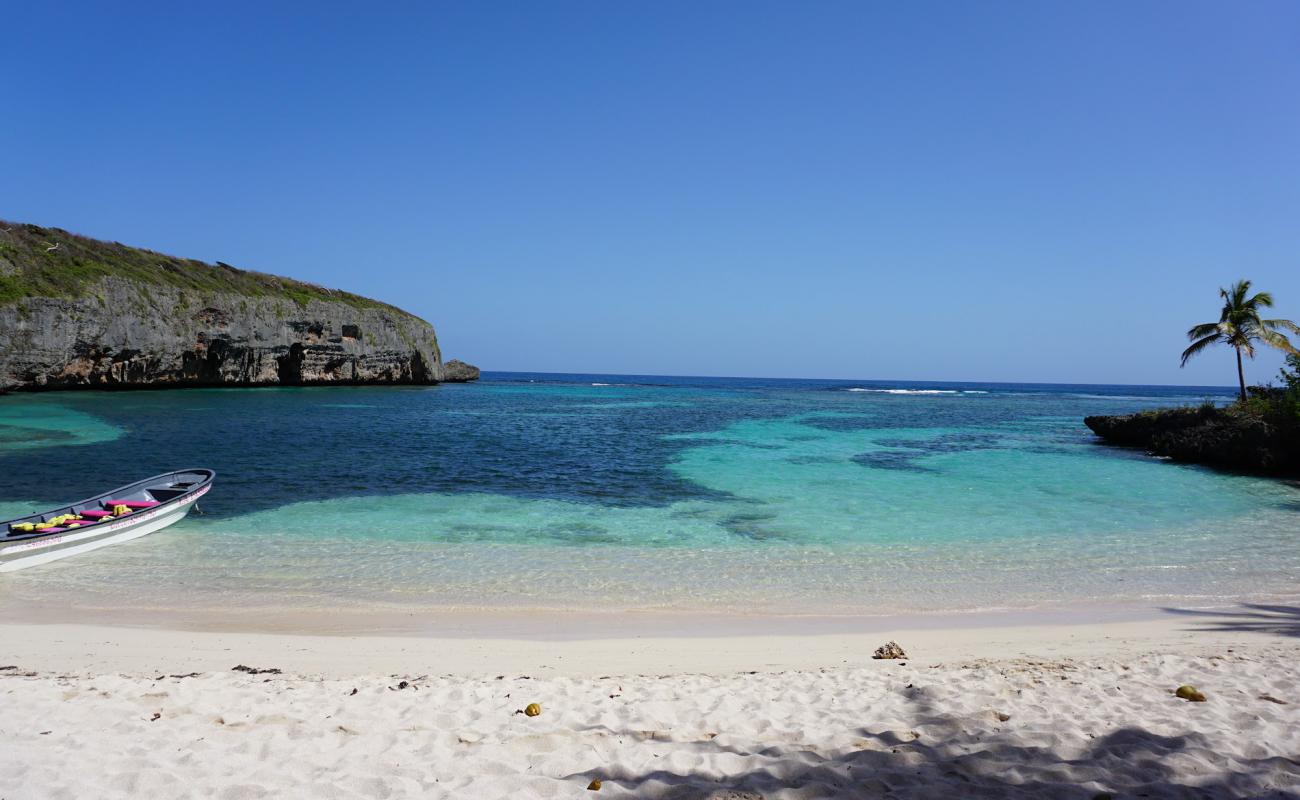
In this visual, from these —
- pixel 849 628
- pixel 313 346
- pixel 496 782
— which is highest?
pixel 313 346

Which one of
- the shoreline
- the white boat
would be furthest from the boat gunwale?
the shoreline

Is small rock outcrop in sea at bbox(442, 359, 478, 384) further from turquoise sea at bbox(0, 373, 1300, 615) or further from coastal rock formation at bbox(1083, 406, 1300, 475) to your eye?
coastal rock formation at bbox(1083, 406, 1300, 475)

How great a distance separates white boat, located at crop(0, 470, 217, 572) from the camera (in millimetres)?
10297

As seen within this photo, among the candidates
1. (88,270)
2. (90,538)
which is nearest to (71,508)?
A: (90,538)

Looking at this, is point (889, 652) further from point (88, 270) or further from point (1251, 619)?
point (88, 270)

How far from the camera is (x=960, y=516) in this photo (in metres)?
15.1

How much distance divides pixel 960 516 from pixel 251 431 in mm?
25942

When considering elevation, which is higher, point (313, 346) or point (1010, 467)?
point (313, 346)

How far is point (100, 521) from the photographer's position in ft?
37.8

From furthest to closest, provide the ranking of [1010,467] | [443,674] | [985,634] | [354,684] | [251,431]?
[251,431] < [1010,467] < [985,634] < [443,674] < [354,684]

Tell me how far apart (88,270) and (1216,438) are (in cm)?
6222

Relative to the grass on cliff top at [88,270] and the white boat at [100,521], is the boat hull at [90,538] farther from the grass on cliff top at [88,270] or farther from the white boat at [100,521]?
the grass on cliff top at [88,270]

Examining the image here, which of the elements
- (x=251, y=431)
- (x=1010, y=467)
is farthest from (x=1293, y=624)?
(x=251, y=431)

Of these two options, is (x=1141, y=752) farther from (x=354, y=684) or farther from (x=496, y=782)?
(x=354, y=684)
